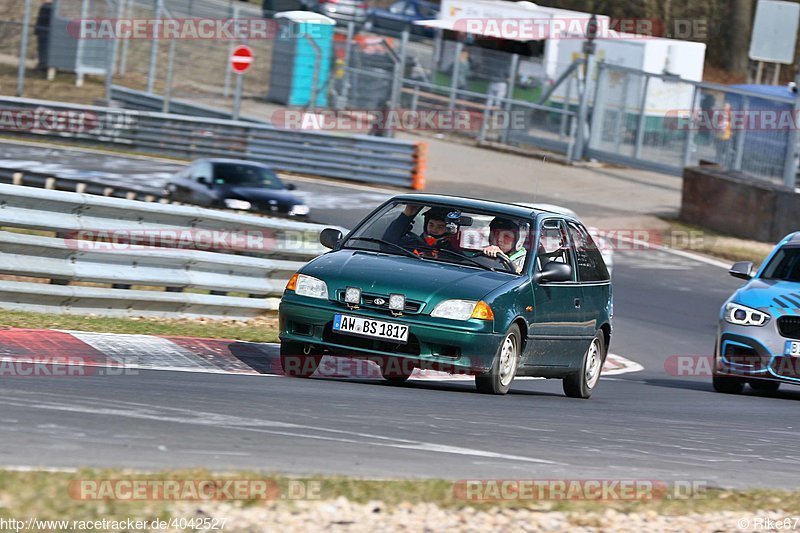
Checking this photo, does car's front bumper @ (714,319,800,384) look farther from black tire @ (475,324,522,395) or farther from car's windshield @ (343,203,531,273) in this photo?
black tire @ (475,324,522,395)

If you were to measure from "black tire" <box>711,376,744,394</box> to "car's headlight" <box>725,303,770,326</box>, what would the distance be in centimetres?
81

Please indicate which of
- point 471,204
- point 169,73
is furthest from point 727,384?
point 169,73

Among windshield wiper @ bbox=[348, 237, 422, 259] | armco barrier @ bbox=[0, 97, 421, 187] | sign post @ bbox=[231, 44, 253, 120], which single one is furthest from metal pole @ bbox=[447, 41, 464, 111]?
windshield wiper @ bbox=[348, 237, 422, 259]

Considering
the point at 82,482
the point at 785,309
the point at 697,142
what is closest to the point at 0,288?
the point at 82,482

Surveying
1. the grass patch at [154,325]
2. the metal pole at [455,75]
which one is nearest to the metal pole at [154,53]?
the metal pole at [455,75]

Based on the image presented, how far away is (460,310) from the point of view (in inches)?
362

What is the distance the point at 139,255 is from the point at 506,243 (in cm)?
341

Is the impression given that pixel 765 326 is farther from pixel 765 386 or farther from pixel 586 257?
pixel 586 257

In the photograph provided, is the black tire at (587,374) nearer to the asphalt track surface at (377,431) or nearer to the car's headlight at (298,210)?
the asphalt track surface at (377,431)

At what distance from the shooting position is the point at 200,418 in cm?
671

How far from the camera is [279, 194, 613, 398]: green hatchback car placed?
9.18m

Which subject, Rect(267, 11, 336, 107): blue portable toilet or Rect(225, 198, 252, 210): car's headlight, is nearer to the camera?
Rect(225, 198, 252, 210): car's headlight

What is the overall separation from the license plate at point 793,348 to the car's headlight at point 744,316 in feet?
1.03

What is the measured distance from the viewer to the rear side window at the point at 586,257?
1116 cm
